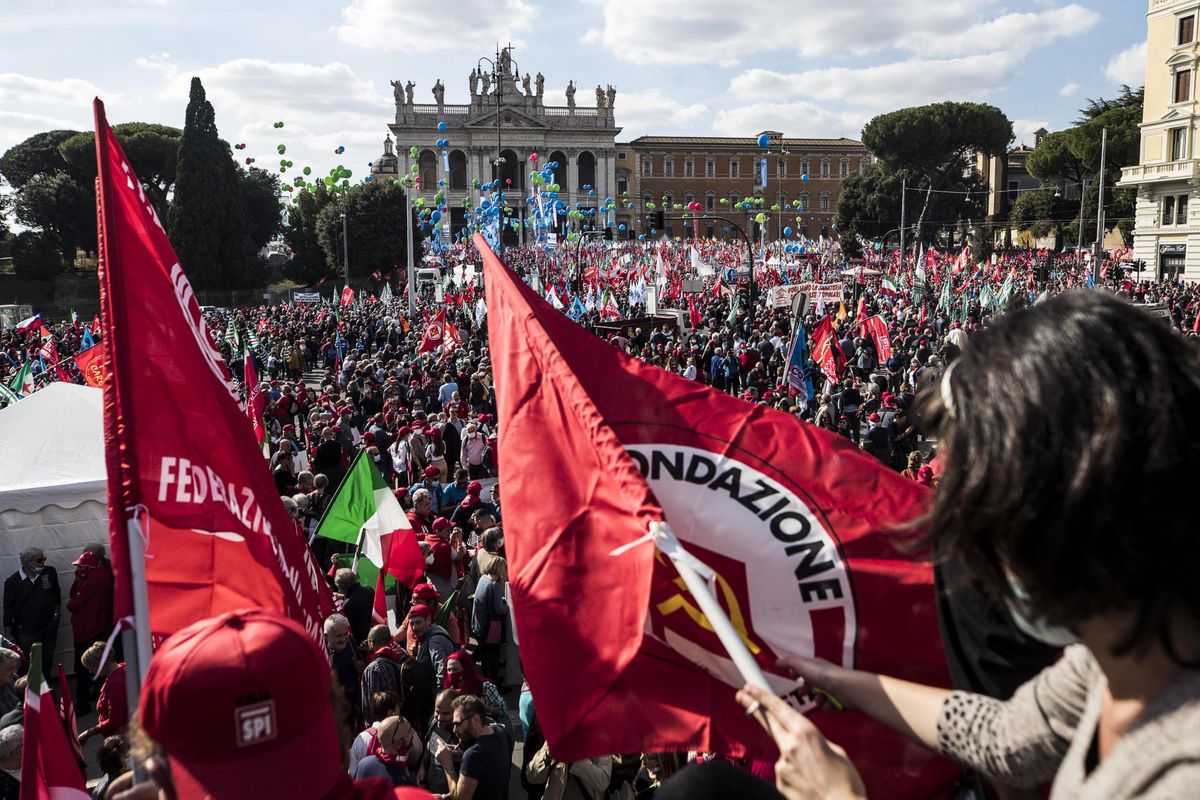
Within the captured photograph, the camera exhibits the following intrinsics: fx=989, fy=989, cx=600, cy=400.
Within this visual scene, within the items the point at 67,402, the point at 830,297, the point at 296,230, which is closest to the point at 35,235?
the point at 296,230

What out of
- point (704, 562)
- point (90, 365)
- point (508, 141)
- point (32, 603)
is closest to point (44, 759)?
point (704, 562)

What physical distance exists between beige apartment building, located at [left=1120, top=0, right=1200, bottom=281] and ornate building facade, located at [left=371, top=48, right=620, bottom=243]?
50.8 metres

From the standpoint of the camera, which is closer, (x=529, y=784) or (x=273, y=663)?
(x=273, y=663)

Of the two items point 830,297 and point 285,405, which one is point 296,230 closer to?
point 830,297

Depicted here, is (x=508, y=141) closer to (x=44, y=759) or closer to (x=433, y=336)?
(x=433, y=336)

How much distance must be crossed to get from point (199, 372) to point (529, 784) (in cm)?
260

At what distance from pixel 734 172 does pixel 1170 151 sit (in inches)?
2534

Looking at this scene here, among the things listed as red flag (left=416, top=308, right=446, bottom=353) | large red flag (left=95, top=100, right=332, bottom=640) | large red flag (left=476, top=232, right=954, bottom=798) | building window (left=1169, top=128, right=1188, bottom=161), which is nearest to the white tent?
large red flag (left=95, top=100, right=332, bottom=640)

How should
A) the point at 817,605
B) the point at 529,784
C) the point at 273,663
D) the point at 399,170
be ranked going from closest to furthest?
the point at 273,663
the point at 817,605
the point at 529,784
the point at 399,170

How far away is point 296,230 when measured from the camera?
60.6 m

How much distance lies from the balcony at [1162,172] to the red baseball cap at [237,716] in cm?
A: 4652

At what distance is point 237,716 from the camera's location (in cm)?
123

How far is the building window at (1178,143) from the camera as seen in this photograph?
133 ft

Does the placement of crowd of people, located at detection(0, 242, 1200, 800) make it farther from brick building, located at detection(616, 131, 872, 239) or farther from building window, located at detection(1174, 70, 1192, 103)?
brick building, located at detection(616, 131, 872, 239)
